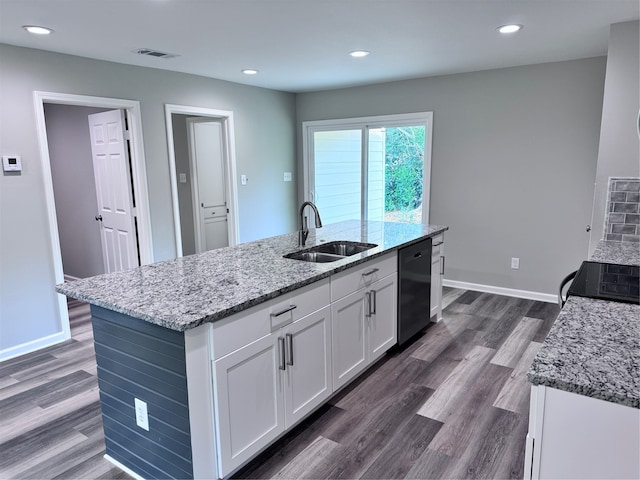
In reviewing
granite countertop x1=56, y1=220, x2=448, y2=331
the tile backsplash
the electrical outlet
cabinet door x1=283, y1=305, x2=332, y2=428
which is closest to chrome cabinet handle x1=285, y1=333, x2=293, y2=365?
cabinet door x1=283, y1=305, x2=332, y2=428

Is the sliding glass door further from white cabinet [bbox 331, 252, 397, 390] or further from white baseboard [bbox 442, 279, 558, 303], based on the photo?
white cabinet [bbox 331, 252, 397, 390]

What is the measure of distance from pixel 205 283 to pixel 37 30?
223 centimetres

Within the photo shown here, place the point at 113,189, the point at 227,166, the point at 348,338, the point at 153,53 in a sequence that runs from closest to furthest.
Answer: the point at 348,338 → the point at 153,53 → the point at 113,189 → the point at 227,166

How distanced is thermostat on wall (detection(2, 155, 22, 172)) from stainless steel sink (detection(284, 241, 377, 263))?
2.29 m

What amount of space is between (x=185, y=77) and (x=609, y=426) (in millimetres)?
4517

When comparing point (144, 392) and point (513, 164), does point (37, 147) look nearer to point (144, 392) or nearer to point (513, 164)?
point (144, 392)

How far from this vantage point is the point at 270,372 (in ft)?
6.59

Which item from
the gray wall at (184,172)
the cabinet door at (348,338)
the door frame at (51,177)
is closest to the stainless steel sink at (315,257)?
the cabinet door at (348,338)

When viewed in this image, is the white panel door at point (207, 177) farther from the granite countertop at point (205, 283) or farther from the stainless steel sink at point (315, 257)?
the stainless steel sink at point (315, 257)

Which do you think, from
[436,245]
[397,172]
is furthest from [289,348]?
[397,172]

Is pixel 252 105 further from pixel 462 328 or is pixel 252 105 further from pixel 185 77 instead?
pixel 462 328

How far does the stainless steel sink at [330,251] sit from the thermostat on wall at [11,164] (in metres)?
2.29

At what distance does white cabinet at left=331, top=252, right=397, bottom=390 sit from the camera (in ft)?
8.17

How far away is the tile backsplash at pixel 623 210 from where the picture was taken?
2.97 m
